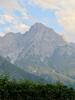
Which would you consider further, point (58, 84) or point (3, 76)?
point (58, 84)

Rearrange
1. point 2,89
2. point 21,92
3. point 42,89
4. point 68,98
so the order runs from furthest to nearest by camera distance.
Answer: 1. point 68,98
2. point 42,89
3. point 21,92
4. point 2,89

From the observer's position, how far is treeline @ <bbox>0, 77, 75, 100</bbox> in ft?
112

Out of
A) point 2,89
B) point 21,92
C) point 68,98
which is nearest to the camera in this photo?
point 2,89

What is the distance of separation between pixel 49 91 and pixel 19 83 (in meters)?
3.85

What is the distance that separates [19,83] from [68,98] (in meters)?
7.67

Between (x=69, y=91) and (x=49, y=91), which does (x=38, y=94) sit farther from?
(x=69, y=91)

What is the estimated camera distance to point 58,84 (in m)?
42.8

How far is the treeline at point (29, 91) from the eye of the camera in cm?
3416

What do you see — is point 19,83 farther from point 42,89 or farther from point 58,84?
point 58,84

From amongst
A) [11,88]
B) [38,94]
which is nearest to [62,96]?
[38,94]

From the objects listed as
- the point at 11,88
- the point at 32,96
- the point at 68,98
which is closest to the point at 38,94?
the point at 32,96

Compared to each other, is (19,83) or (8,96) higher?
(19,83)

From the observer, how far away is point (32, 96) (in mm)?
35969

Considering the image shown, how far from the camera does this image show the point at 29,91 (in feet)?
118
